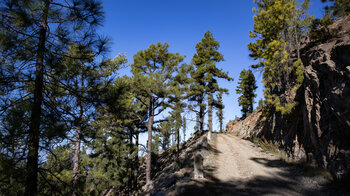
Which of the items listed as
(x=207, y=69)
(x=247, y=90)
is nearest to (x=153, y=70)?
(x=207, y=69)

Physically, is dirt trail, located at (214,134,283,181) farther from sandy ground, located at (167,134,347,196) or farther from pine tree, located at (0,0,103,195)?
pine tree, located at (0,0,103,195)

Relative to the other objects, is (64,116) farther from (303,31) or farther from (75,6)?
(303,31)

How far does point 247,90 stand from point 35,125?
3964 cm

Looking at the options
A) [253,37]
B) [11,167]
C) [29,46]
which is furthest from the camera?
[253,37]

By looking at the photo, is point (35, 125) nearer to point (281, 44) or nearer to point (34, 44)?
point (34, 44)

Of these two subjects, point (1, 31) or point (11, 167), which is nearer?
point (11, 167)

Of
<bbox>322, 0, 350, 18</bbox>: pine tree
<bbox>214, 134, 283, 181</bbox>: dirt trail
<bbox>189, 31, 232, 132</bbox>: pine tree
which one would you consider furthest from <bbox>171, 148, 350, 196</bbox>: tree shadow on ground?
<bbox>189, 31, 232, 132</bbox>: pine tree

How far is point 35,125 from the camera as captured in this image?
3.84 meters

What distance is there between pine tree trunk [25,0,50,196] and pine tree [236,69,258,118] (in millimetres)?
→ 38242

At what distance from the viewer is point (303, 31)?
14.9m

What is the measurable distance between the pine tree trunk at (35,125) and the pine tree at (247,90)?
38.2 meters

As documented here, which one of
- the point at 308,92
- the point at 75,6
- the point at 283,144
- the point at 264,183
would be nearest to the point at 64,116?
the point at 75,6

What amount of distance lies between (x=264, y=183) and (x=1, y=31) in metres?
9.61

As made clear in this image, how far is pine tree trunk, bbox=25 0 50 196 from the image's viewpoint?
3.86m
